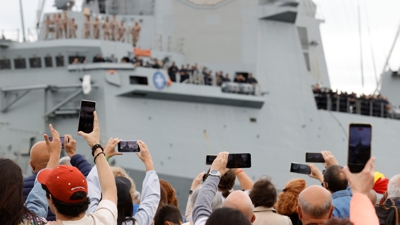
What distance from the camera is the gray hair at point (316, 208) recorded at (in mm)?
4227

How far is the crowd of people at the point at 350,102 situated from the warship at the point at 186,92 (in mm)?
232

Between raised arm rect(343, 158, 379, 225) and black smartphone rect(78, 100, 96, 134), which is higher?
black smartphone rect(78, 100, 96, 134)

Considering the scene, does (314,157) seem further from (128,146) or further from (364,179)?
(364,179)

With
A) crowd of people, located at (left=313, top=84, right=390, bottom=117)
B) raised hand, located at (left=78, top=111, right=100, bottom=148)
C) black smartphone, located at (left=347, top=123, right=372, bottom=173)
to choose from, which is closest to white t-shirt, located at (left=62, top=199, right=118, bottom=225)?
raised hand, located at (left=78, top=111, right=100, bottom=148)

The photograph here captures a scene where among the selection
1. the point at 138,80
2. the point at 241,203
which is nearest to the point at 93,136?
the point at 241,203

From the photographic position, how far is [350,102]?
24.1 meters

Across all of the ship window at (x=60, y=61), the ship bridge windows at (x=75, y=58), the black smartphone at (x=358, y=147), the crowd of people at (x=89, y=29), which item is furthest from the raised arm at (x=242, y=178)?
the crowd of people at (x=89, y=29)

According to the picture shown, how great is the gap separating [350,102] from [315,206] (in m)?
20.5

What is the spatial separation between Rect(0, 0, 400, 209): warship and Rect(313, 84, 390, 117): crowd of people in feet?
0.76

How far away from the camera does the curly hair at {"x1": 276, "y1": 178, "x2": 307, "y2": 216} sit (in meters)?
5.79

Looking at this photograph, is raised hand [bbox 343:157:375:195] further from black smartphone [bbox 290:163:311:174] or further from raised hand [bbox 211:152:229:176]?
black smartphone [bbox 290:163:311:174]

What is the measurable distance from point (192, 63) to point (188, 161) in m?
4.11

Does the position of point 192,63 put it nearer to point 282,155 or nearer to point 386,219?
point 282,155

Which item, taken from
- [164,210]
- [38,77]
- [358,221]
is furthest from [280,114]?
[358,221]
